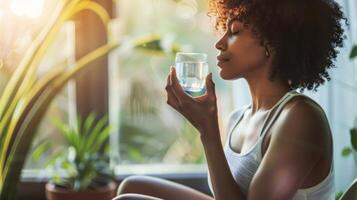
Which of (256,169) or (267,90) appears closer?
(256,169)

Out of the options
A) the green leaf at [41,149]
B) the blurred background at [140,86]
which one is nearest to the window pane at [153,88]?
the blurred background at [140,86]

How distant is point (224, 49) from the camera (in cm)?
127

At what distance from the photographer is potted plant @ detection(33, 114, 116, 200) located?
1.91 m

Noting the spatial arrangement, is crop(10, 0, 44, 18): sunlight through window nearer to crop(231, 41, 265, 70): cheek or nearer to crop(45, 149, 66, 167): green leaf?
crop(45, 149, 66, 167): green leaf

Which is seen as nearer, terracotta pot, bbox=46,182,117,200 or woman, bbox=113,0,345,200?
woman, bbox=113,0,345,200

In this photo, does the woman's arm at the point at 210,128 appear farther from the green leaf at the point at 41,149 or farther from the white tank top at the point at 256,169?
the green leaf at the point at 41,149

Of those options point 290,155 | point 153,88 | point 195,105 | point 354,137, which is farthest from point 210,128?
point 153,88

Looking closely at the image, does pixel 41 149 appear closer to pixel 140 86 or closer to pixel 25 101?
pixel 25 101

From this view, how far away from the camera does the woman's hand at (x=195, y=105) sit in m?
1.17

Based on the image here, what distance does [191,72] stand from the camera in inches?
48.7

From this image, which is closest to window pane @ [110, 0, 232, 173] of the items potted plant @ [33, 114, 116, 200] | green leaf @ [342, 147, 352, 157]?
potted plant @ [33, 114, 116, 200]

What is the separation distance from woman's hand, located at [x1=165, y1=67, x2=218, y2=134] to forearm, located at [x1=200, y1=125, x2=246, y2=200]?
2 cm

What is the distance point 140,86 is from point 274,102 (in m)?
0.96

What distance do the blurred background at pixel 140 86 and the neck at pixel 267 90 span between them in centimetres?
56
